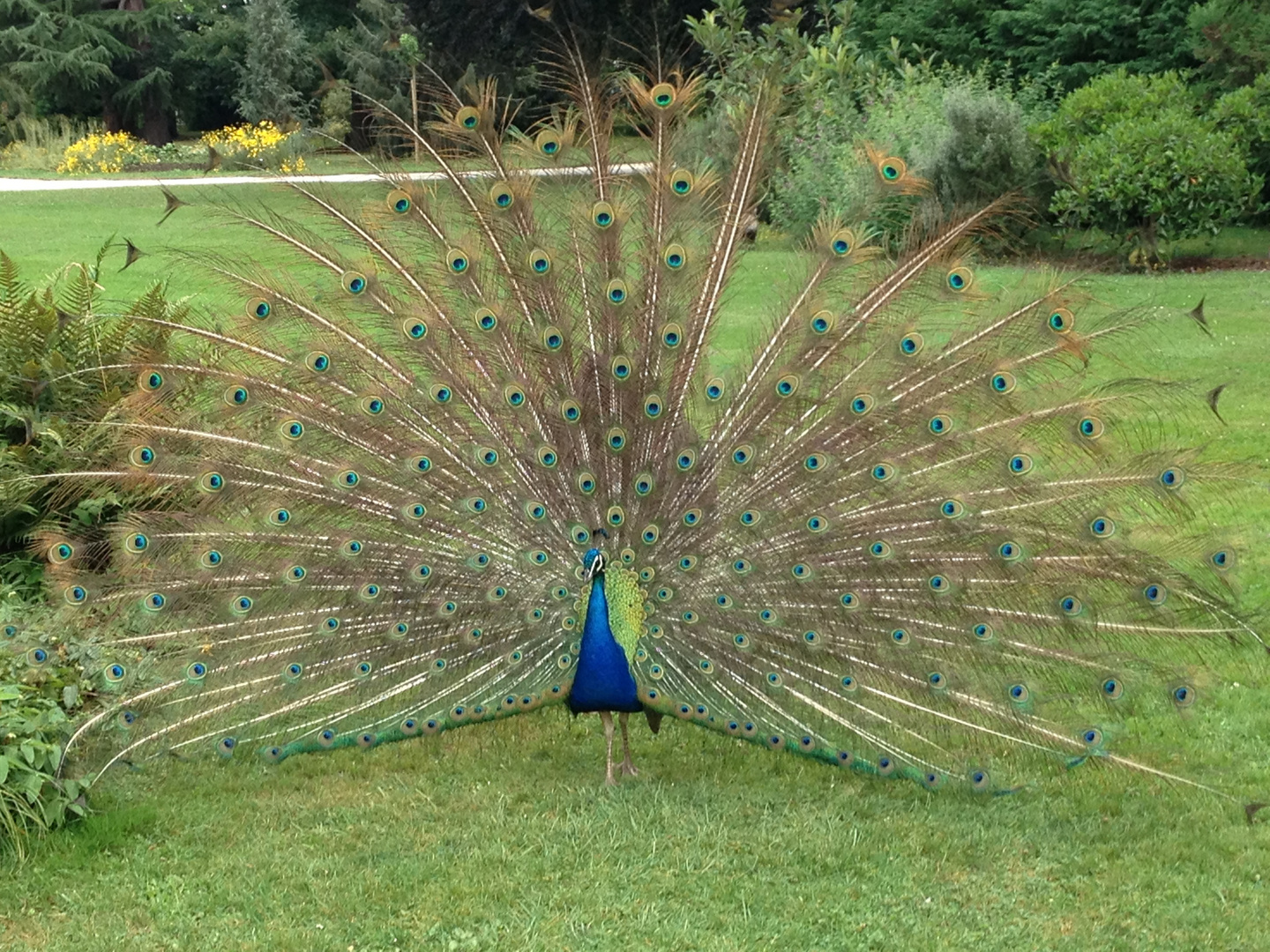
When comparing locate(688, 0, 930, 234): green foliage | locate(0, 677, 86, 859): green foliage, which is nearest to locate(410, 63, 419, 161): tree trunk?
locate(0, 677, 86, 859): green foliage

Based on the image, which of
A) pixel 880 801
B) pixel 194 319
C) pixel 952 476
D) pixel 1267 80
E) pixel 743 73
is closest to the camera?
pixel 952 476

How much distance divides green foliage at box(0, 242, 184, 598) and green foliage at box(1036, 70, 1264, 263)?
1027 cm

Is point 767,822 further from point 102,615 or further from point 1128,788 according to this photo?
point 102,615

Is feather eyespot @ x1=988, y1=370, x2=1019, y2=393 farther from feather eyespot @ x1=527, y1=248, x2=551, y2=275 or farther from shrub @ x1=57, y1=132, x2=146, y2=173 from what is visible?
shrub @ x1=57, y1=132, x2=146, y2=173

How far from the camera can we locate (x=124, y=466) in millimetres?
4844

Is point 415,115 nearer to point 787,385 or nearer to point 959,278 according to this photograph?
point 787,385

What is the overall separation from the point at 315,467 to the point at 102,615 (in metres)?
1.12

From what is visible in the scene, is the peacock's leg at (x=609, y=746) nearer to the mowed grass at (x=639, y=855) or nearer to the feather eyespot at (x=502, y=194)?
the mowed grass at (x=639, y=855)

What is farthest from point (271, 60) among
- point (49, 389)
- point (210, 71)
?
point (49, 389)

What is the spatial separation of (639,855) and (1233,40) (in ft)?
52.7

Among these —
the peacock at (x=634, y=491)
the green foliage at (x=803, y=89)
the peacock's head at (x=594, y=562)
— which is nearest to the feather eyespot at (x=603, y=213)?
the peacock at (x=634, y=491)

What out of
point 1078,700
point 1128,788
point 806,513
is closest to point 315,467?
point 806,513

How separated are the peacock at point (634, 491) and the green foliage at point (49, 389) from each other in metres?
1.65

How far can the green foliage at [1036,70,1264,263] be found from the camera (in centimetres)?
1407
